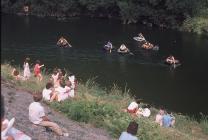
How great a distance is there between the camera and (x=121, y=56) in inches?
1763

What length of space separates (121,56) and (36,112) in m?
32.6

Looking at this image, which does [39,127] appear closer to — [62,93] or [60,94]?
[60,94]

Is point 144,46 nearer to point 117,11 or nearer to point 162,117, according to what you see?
point 117,11

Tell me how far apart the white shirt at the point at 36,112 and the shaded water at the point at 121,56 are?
17119 millimetres

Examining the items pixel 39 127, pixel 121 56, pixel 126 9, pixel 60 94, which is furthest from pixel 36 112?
pixel 126 9

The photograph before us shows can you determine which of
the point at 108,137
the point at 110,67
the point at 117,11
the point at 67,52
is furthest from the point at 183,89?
the point at 117,11

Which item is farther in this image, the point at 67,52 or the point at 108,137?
the point at 67,52

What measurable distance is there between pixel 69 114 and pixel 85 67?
2285cm

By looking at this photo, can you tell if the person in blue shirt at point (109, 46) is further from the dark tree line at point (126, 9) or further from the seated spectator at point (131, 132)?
the seated spectator at point (131, 132)

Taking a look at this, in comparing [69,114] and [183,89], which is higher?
[69,114]

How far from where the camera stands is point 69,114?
15.9 metres

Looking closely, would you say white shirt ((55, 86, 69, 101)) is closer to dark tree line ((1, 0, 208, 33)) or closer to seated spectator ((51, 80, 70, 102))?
seated spectator ((51, 80, 70, 102))

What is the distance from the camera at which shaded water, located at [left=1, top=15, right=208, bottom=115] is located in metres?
33.7

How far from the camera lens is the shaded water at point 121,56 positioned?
33.7 meters
